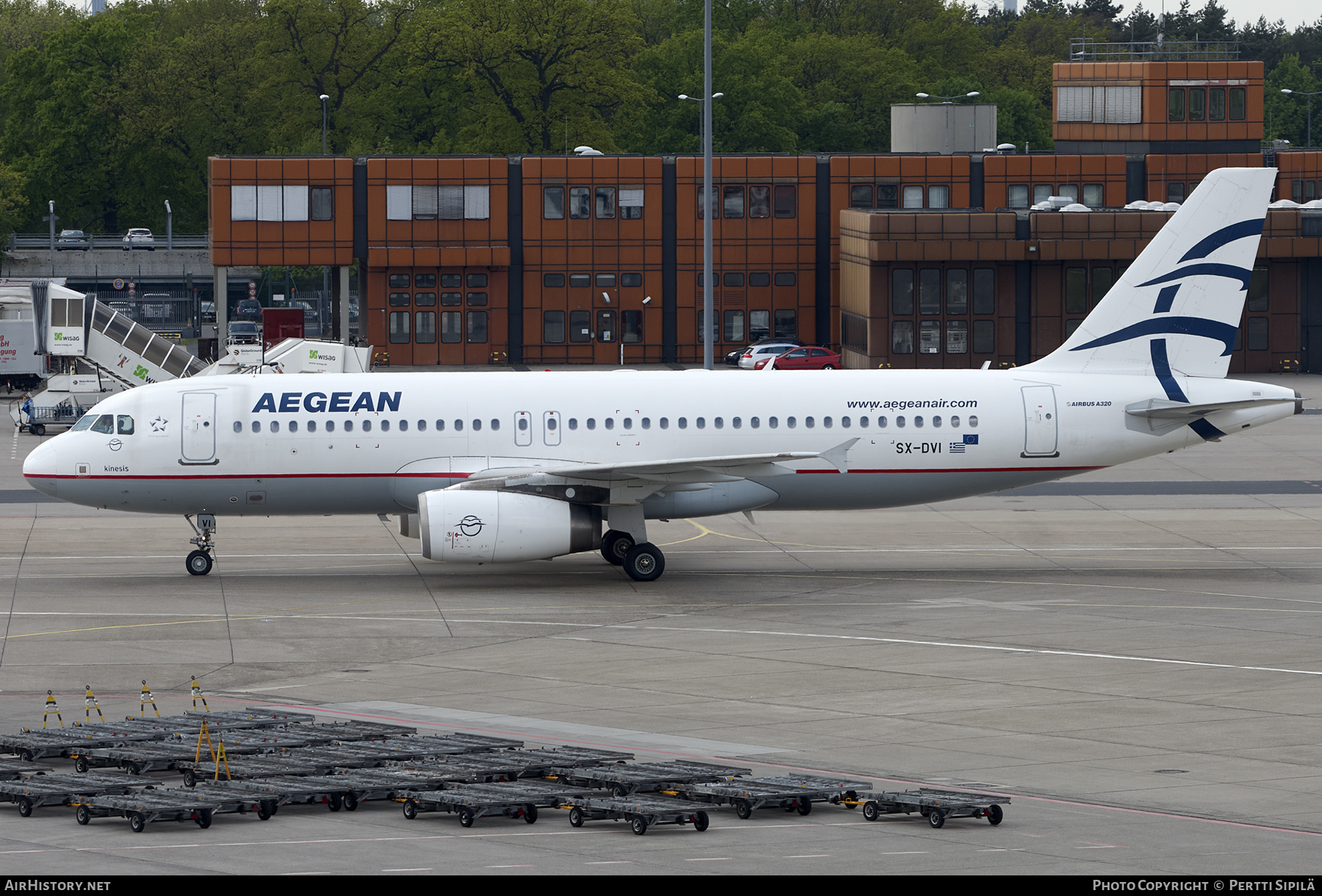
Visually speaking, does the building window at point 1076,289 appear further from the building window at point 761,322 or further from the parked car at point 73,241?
the parked car at point 73,241

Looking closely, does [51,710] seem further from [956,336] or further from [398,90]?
[398,90]

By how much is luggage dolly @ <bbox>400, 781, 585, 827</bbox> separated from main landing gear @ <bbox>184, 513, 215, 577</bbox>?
19.9 meters

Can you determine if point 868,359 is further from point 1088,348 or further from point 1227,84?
point 1088,348

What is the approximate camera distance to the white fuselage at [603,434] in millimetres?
37000

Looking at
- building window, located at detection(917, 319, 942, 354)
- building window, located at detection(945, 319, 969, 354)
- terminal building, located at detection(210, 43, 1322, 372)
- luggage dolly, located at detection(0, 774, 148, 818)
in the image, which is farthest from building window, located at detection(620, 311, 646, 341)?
luggage dolly, located at detection(0, 774, 148, 818)

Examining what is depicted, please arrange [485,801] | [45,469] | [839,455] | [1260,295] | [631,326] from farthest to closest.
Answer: [631,326], [1260,295], [45,469], [839,455], [485,801]

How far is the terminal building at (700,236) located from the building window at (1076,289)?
0.26ft

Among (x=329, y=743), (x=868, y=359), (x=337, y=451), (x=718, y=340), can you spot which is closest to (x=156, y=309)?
(x=718, y=340)

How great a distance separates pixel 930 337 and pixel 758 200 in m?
13.0

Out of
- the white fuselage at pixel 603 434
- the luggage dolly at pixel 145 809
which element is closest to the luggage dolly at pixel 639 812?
the luggage dolly at pixel 145 809

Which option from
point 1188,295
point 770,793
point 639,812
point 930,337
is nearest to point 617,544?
point 1188,295

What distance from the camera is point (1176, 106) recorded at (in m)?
93.2
